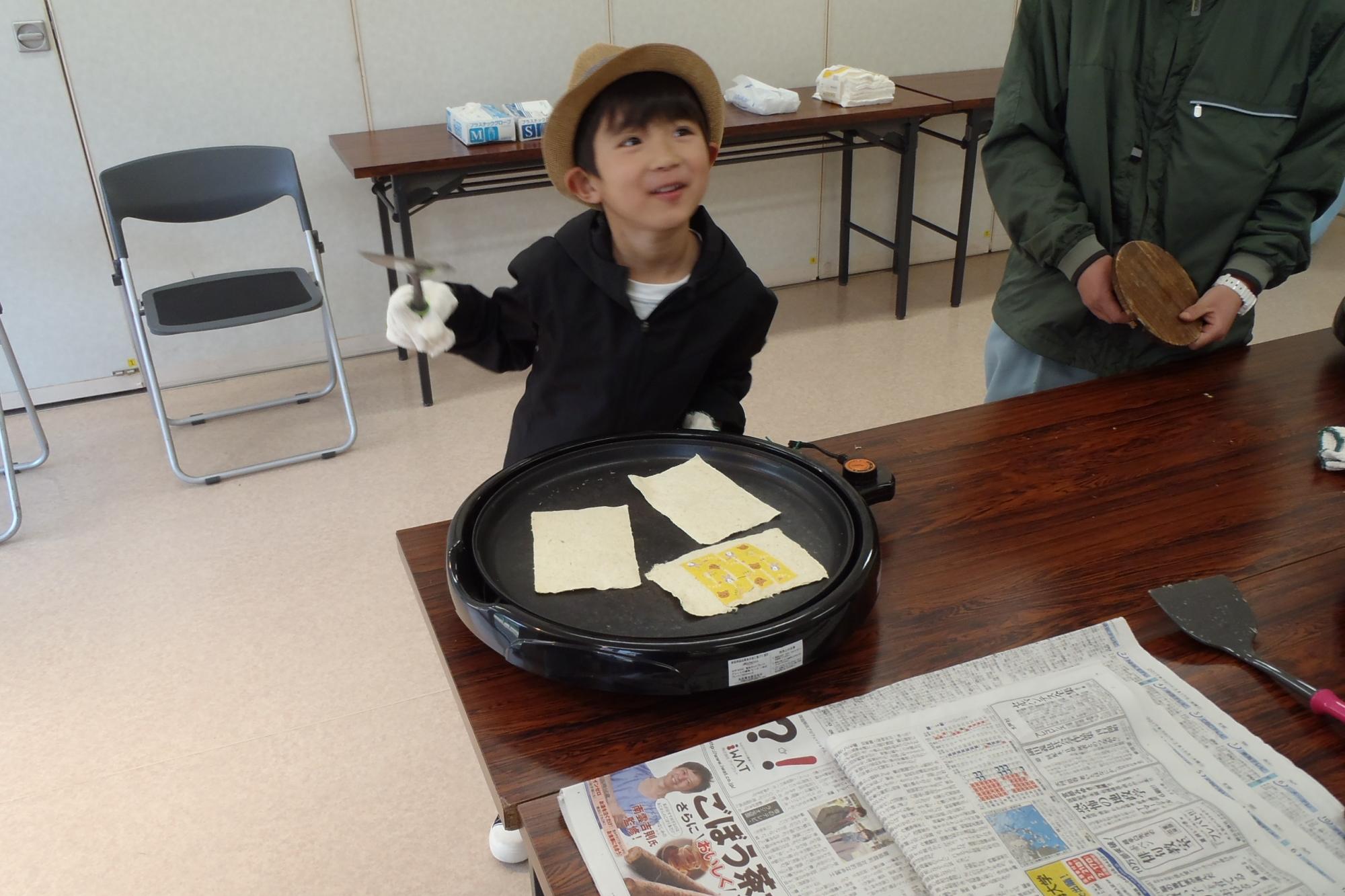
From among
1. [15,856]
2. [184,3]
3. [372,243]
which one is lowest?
[15,856]

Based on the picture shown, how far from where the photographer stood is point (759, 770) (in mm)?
806

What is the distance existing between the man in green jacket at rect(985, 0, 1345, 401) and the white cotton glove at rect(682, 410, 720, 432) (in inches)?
21.7

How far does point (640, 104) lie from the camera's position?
1211 mm

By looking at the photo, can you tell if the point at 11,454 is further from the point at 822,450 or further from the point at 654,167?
the point at 822,450

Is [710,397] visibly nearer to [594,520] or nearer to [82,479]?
[594,520]

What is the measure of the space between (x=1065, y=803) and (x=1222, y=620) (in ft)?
0.96

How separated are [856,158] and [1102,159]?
2.81 meters

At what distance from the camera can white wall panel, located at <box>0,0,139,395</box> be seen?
Result: 2.97 meters

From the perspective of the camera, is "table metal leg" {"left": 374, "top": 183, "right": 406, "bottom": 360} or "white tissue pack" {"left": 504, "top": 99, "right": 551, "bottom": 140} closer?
"white tissue pack" {"left": 504, "top": 99, "right": 551, "bottom": 140}

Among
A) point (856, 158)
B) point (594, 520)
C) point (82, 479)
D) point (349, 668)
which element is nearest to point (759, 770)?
point (594, 520)

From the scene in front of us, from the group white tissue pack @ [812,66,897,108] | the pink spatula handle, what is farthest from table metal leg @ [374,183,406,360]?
the pink spatula handle

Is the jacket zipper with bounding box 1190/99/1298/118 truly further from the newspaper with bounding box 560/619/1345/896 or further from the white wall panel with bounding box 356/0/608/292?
the white wall panel with bounding box 356/0/608/292

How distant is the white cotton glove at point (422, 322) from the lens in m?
1.23

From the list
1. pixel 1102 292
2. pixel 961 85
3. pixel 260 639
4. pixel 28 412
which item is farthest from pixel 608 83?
pixel 961 85
